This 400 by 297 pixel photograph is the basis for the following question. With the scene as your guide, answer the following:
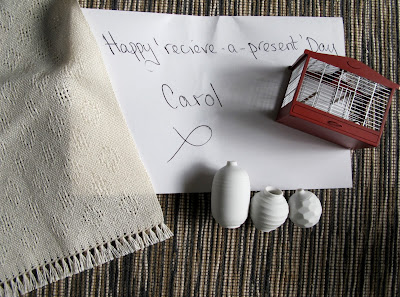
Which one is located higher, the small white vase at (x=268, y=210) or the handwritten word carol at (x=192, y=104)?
the handwritten word carol at (x=192, y=104)

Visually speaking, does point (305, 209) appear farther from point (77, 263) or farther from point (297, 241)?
point (77, 263)

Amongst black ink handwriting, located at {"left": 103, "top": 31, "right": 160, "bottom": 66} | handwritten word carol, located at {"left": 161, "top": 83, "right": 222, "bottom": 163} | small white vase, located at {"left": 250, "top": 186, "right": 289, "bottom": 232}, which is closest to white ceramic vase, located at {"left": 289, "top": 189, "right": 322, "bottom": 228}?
small white vase, located at {"left": 250, "top": 186, "right": 289, "bottom": 232}

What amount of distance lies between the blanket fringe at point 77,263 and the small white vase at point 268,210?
10 centimetres

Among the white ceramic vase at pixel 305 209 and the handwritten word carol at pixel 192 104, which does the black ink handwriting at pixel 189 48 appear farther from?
the white ceramic vase at pixel 305 209

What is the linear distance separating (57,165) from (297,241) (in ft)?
0.99

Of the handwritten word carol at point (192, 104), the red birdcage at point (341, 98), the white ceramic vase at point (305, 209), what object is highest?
the red birdcage at point (341, 98)

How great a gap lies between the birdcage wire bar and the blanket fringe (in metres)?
0.23

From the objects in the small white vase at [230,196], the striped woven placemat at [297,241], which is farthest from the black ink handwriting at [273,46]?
the small white vase at [230,196]

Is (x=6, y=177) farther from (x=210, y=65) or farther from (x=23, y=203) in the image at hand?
(x=210, y=65)

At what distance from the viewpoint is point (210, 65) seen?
42cm

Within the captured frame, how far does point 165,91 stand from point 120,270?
0.22 metres

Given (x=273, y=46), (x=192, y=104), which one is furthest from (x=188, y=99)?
(x=273, y=46)

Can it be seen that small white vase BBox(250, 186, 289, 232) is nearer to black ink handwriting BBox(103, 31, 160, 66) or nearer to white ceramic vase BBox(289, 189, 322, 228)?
white ceramic vase BBox(289, 189, 322, 228)

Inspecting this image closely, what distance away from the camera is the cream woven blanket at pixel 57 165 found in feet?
1.20
